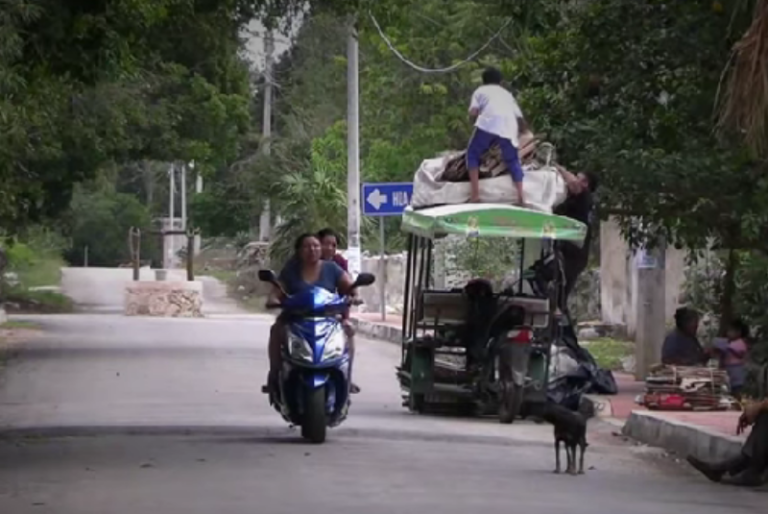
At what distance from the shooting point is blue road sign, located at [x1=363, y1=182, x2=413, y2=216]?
106 feet

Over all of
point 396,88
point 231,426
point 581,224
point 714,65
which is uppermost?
point 396,88

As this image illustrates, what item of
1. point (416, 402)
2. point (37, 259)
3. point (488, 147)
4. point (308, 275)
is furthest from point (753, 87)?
point (37, 259)

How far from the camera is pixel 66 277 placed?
7162cm

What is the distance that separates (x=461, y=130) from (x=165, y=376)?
21761 mm

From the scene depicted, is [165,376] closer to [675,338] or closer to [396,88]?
[675,338]

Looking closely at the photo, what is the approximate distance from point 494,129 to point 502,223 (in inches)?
39.5

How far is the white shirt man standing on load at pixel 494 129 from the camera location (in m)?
16.7

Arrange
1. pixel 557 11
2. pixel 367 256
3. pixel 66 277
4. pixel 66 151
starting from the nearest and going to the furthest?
pixel 557 11 < pixel 66 151 < pixel 367 256 < pixel 66 277

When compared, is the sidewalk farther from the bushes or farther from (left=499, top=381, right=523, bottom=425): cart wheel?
the bushes

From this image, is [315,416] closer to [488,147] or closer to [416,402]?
[488,147]

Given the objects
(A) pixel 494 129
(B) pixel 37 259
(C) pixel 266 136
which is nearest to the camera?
(A) pixel 494 129

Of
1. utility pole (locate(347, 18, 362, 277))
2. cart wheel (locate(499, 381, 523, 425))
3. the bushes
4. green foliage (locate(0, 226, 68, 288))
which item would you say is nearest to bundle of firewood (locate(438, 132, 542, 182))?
cart wheel (locate(499, 381, 523, 425))

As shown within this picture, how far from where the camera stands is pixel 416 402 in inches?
728

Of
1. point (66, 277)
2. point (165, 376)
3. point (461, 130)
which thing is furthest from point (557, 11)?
point (66, 277)
